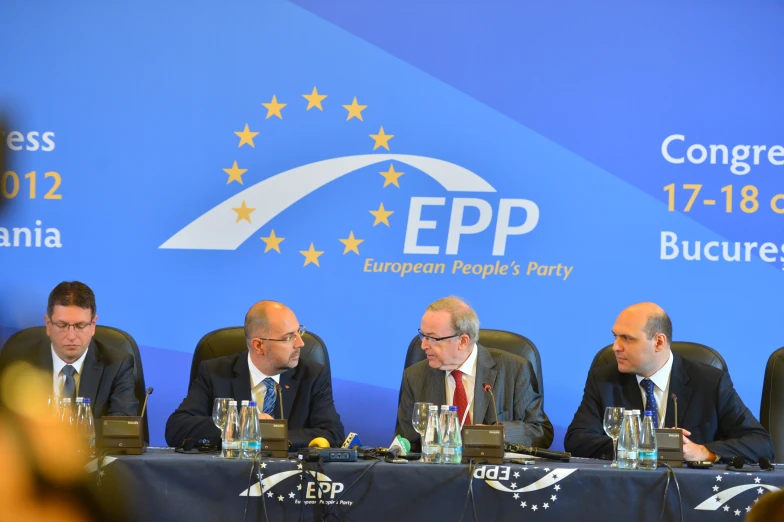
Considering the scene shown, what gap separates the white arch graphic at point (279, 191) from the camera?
17.9ft

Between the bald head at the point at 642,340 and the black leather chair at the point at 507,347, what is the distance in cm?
47

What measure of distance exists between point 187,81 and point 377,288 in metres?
1.57

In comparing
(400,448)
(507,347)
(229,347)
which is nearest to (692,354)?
(507,347)

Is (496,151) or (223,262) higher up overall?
(496,151)

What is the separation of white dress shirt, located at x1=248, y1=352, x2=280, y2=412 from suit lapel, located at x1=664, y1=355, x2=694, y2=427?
1.72 meters

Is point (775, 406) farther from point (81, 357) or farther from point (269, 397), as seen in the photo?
point (81, 357)

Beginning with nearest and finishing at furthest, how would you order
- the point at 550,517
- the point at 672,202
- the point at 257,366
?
the point at 550,517
the point at 257,366
the point at 672,202

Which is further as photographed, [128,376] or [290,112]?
[290,112]

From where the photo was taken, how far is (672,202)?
5387 mm

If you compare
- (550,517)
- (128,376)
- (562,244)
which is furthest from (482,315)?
(550,517)

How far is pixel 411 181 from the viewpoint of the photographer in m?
5.44

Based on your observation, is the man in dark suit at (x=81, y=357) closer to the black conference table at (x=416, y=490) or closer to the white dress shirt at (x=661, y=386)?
the black conference table at (x=416, y=490)

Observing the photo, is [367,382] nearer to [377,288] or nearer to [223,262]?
[377,288]

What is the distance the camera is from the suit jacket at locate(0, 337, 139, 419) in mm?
4441
